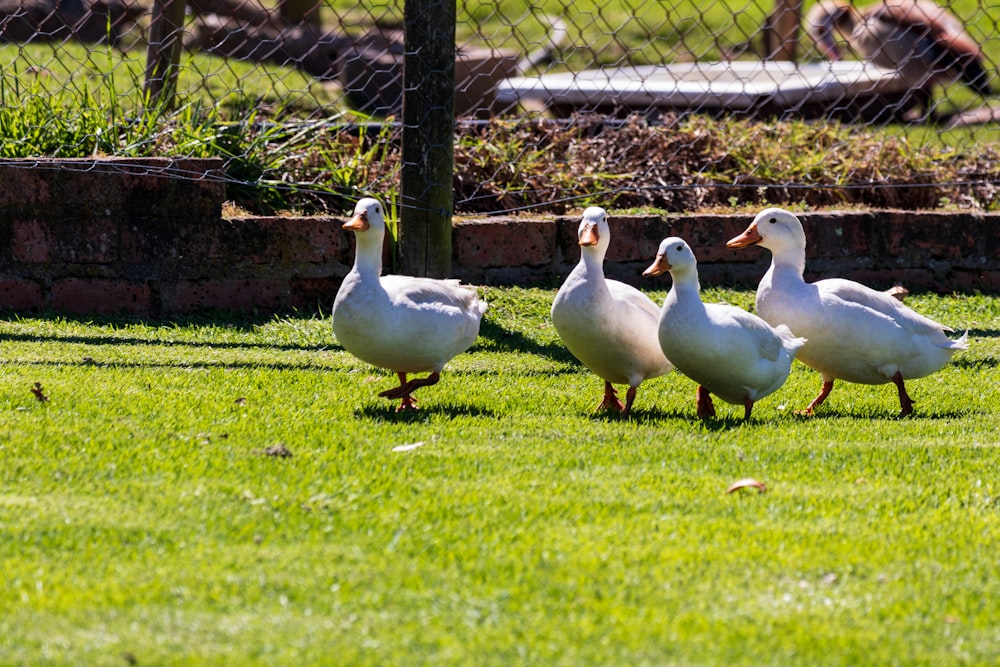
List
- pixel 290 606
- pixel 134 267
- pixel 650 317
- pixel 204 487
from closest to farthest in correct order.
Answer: pixel 290 606 < pixel 204 487 < pixel 650 317 < pixel 134 267

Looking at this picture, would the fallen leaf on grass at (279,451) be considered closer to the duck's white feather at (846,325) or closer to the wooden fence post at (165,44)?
the duck's white feather at (846,325)

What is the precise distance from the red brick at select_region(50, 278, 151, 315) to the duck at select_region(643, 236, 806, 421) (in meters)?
2.48

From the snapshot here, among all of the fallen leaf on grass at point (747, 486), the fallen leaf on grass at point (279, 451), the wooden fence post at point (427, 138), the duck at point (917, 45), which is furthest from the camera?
the duck at point (917, 45)

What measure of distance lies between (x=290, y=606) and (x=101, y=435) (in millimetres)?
1455

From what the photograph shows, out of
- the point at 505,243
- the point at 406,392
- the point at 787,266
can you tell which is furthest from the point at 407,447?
the point at 505,243

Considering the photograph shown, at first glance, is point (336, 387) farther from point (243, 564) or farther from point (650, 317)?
point (243, 564)

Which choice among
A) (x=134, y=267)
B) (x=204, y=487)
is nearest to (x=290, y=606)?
(x=204, y=487)

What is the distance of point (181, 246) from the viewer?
19.2 feet

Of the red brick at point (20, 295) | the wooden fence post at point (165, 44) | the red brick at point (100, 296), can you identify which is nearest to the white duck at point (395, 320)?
the red brick at point (100, 296)

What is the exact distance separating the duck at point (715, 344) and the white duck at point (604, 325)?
15cm

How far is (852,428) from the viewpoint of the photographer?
14.4ft

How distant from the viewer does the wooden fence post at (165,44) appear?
656cm

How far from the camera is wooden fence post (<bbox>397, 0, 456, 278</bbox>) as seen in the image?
5.54 m

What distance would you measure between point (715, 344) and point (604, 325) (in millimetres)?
420
